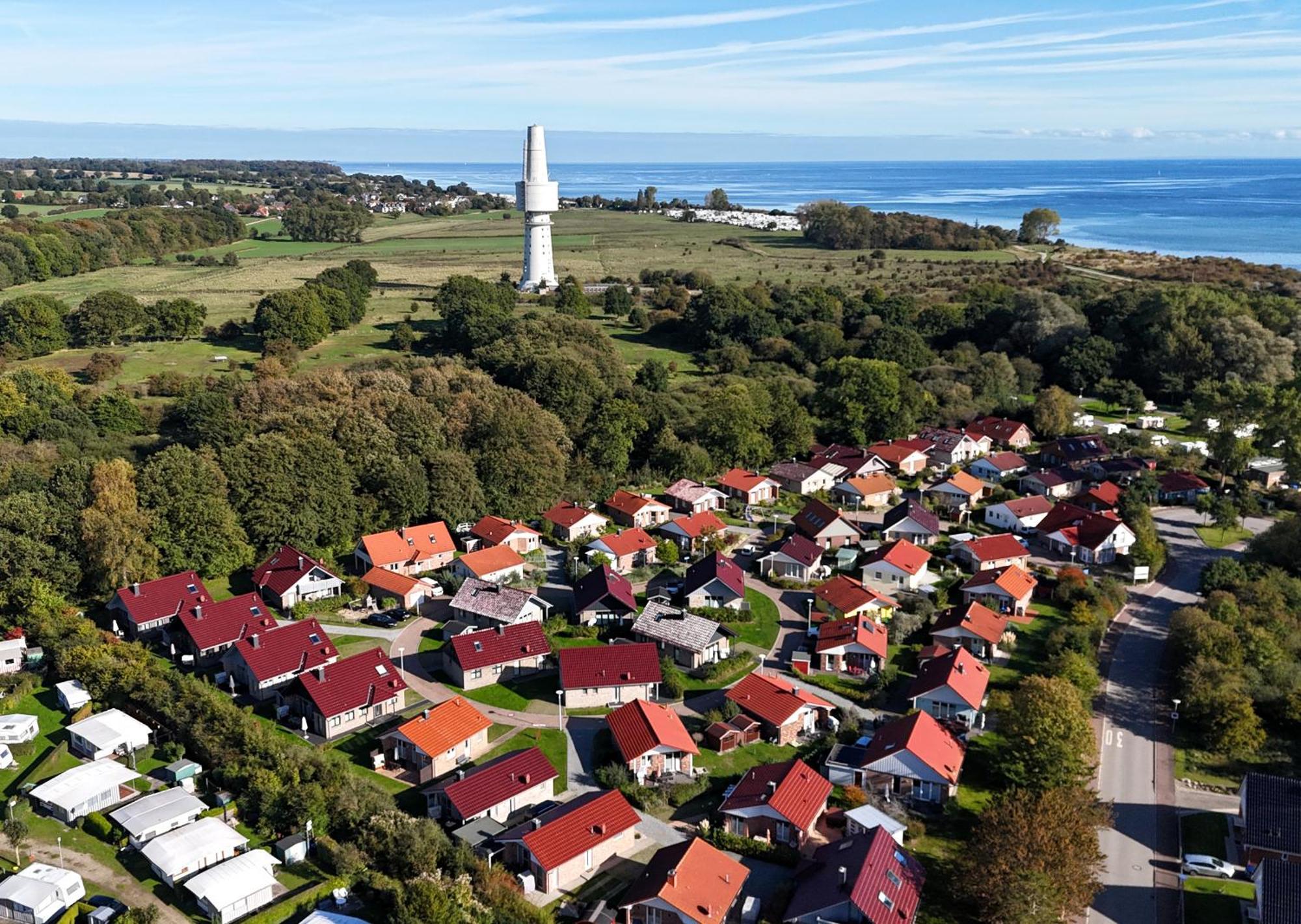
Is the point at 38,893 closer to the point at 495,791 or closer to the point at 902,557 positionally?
the point at 495,791

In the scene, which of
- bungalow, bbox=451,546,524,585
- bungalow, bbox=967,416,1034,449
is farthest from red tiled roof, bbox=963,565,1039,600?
bungalow, bbox=967,416,1034,449

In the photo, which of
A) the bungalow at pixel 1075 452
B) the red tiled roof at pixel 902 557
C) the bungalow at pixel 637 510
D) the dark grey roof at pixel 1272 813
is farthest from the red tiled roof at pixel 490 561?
the bungalow at pixel 1075 452

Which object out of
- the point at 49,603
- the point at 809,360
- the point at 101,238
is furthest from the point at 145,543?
the point at 101,238

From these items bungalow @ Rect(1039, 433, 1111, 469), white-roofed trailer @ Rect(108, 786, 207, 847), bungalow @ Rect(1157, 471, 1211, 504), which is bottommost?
white-roofed trailer @ Rect(108, 786, 207, 847)

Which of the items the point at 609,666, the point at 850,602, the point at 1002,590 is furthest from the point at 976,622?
the point at 609,666

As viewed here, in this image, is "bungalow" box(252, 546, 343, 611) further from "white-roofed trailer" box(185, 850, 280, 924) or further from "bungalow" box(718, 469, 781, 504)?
"bungalow" box(718, 469, 781, 504)
